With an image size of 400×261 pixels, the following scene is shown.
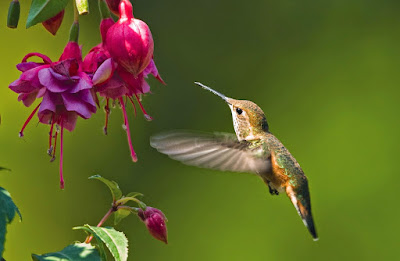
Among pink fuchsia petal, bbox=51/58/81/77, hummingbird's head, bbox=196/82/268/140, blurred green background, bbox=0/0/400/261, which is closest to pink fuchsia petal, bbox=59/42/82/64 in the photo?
pink fuchsia petal, bbox=51/58/81/77

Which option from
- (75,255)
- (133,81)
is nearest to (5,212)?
(75,255)

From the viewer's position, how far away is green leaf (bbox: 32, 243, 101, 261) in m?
1.03

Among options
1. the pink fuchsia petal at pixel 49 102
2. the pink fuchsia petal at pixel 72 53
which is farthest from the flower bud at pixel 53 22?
the pink fuchsia petal at pixel 49 102

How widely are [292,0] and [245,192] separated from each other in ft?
3.17

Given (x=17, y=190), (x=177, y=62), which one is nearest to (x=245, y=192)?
(x=177, y=62)

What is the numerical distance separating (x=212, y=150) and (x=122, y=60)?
1.31 ft

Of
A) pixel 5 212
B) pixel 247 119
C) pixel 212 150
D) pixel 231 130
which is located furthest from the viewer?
pixel 231 130

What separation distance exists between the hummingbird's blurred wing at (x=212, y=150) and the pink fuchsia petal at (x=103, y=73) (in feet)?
0.82

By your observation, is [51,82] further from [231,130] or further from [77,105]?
[231,130]

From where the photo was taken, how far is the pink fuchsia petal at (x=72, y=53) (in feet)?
3.39

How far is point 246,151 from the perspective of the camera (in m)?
1.41

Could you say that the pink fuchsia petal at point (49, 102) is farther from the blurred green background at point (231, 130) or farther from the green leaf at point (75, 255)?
the blurred green background at point (231, 130)

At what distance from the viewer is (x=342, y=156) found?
2686 mm

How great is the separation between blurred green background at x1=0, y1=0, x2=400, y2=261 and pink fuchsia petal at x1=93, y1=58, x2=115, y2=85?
1453 mm
